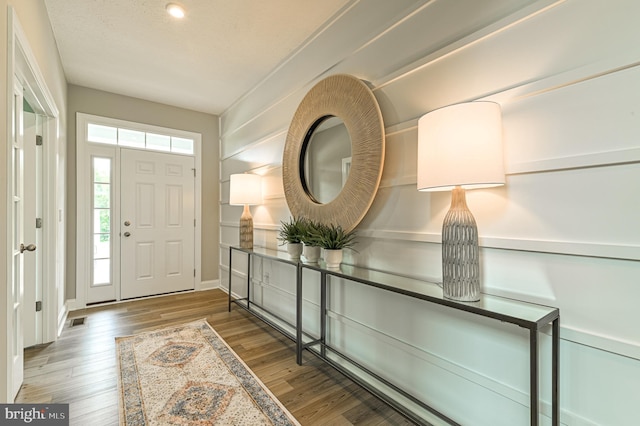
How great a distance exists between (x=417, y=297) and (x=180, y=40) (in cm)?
286

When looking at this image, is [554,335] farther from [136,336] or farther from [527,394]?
[136,336]

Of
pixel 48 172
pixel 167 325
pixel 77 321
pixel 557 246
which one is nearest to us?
pixel 557 246

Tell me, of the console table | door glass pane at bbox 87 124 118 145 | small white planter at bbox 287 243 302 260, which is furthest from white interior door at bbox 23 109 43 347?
small white planter at bbox 287 243 302 260

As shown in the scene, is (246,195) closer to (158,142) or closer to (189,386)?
(189,386)

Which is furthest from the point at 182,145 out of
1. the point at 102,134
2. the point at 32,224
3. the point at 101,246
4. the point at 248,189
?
the point at 32,224

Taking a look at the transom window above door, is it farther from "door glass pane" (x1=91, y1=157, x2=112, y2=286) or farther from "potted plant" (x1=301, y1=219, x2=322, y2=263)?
"potted plant" (x1=301, y1=219, x2=322, y2=263)

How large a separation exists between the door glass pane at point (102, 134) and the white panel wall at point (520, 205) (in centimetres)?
340

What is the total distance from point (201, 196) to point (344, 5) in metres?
3.26

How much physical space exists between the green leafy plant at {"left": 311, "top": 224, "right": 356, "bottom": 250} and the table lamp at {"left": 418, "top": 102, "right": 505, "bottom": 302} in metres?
0.79

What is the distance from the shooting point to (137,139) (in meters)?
3.93

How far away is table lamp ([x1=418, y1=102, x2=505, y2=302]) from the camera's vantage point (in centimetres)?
114

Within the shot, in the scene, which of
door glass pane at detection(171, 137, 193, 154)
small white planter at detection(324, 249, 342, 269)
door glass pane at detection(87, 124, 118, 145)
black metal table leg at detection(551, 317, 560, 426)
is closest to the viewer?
black metal table leg at detection(551, 317, 560, 426)

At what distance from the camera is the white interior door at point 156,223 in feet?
12.6

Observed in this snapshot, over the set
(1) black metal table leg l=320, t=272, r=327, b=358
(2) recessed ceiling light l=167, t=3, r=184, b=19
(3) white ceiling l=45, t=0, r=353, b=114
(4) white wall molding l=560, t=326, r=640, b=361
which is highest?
(3) white ceiling l=45, t=0, r=353, b=114
